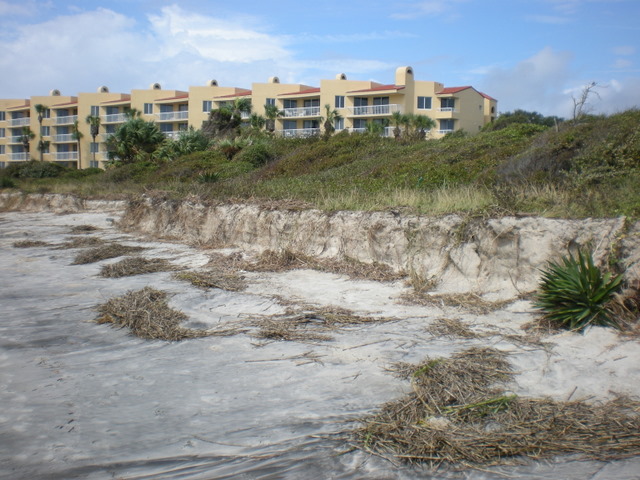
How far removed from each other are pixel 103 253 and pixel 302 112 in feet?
170

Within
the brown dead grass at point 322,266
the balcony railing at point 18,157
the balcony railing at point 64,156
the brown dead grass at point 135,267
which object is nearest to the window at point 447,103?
the balcony railing at point 64,156

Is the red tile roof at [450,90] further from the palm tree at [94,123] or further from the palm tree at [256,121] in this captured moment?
the palm tree at [94,123]

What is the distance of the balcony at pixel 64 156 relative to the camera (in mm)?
77625

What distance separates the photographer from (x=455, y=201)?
484 inches

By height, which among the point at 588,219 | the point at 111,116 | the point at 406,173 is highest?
the point at 111,116

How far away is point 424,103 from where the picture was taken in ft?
201

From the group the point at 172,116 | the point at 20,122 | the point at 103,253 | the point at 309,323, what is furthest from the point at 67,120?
the point at 309,323

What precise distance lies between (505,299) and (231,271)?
6.05 meters

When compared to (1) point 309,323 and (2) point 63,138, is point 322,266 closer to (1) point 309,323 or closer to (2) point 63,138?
(1) point 309,323

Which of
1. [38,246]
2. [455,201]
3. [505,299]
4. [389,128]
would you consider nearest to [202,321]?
[505,299]

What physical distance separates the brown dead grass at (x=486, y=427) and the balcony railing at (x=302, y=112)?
2361 inches

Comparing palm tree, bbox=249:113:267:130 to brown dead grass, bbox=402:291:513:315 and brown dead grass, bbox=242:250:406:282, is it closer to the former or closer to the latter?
brown dead grass, bbox=242:250:406:282

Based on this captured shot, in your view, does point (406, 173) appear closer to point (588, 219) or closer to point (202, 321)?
point (588, 219)

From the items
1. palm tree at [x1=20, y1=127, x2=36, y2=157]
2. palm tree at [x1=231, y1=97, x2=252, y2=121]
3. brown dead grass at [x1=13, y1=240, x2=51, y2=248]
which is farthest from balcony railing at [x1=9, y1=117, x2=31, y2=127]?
brown dead grass at [x1=13, y1=240, x2=51, y2=248]
